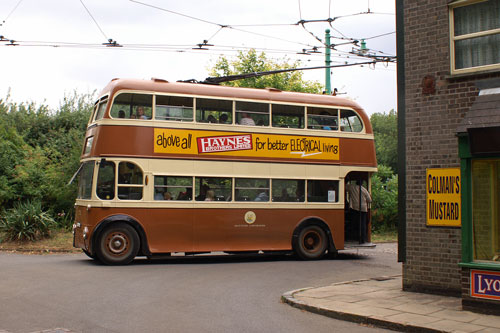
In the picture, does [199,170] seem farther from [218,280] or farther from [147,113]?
[218,280]

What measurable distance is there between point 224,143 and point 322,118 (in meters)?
Result: 3.11

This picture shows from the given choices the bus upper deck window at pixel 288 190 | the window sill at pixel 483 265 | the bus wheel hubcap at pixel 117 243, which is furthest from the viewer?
the bus upper deck window at pixel 288 190

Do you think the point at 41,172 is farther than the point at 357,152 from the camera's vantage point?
Yes

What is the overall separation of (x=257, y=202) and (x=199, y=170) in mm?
1868

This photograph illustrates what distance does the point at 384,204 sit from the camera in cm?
2514

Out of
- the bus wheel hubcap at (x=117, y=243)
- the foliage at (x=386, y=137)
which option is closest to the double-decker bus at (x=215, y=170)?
the bus wheel hubcap at (x=117, y=243)

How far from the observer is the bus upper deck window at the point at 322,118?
16.5 meters

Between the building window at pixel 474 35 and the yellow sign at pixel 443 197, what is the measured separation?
5.76ft

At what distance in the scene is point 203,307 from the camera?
890 centimetres

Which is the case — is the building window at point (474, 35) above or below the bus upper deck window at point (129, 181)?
above

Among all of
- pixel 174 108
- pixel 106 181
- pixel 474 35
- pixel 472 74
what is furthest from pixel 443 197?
pixel 106 181

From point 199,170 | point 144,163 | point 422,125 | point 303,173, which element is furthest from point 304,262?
point 422,125

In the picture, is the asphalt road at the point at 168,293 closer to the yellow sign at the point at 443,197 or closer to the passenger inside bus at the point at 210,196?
A: the passenger inside bus at the point at 210,196

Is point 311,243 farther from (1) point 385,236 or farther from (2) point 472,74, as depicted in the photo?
(1) point 385,236
